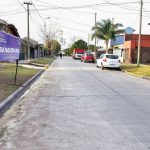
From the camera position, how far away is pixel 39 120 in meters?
10.2

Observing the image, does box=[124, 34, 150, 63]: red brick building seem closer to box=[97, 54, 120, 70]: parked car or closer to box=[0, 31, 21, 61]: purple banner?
box=[97, 54, 120, 70]: parked car

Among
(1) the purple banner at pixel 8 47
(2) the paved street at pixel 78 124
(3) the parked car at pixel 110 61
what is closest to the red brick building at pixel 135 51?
(3) the parked car at pixel 110 61

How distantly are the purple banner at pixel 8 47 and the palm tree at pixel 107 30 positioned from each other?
47.2 m

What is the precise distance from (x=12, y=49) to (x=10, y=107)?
691 cm

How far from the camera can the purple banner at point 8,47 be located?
55.7 ft

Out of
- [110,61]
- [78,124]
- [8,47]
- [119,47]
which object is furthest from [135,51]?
[78,124]

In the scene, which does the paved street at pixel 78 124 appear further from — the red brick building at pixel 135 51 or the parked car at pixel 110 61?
the red brick building at pixel 135 51

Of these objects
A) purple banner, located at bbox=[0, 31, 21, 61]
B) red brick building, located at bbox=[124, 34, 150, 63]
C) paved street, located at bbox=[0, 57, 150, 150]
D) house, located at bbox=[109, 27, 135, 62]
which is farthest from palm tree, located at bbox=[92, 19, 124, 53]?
paved street, located at bbox=[0, 57, 150, 150]

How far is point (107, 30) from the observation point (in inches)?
Result: 2672

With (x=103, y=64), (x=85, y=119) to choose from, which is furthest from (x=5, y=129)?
(x=103, y=64)

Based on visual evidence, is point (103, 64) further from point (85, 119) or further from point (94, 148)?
point (94, 148)

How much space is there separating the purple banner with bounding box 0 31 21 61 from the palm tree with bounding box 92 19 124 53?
47.2 m

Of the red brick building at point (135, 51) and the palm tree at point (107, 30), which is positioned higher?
the palm tree at point (107, 30)

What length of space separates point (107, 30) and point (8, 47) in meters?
50.7
